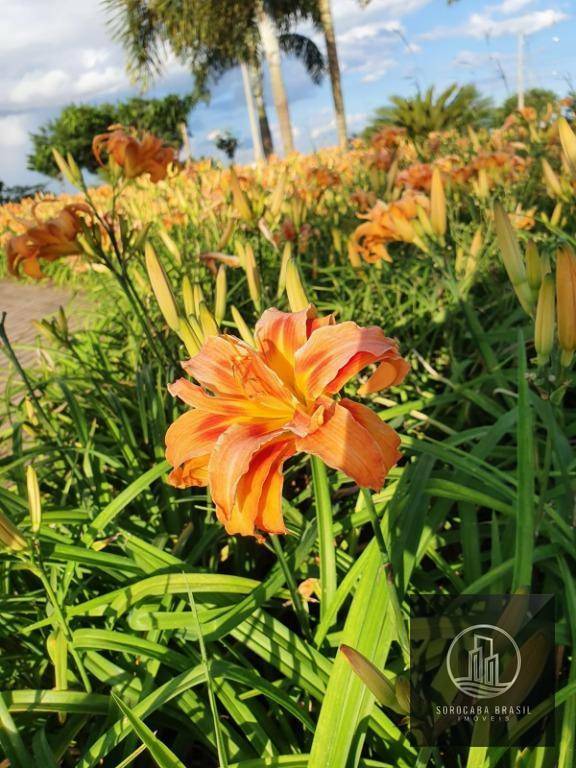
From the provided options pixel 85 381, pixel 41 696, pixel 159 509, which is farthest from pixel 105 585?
pixel 85 381

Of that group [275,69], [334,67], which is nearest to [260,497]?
[275,69]

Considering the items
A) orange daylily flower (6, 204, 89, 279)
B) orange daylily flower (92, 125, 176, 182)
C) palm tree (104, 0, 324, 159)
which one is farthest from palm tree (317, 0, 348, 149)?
orange daylily flower (6, 204, 89, 279)

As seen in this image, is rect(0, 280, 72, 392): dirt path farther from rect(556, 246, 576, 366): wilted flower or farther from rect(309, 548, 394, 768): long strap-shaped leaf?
rect(556, 246, 576, 366): wilted flower

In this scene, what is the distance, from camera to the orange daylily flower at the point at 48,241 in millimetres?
1686

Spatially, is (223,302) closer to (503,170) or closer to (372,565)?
(372,565)

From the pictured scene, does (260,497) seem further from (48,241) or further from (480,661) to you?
(48,241)

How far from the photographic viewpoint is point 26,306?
615 cm

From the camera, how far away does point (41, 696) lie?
101 centimetres

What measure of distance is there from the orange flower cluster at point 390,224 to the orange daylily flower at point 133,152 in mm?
895

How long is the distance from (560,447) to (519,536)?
1.03 feet

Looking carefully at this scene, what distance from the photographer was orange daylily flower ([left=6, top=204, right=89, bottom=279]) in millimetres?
1686

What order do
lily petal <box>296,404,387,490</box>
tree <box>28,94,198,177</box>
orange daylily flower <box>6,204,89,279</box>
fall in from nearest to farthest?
lily petal <box>296,404,387,490</box> → orange daylily flower <box>6,204,89,279</box> → tree <box>28,94,198,177</box>

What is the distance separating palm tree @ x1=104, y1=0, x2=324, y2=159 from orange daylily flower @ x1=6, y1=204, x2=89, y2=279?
1312 cm

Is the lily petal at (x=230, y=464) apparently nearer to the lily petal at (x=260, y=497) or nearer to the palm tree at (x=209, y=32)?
the lily petal at (x=260, y=497)
